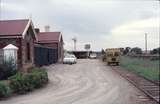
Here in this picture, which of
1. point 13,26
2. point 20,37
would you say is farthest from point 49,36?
point 20,37

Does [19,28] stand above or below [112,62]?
above

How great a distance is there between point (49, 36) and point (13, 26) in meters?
24.8

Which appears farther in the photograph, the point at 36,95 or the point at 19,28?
the point at 19,28

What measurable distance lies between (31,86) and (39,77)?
1.51 meters

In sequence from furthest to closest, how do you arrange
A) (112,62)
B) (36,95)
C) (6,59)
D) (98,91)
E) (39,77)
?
(112,62)
(6,59)
(39,77)
(98,91)
(36,95)

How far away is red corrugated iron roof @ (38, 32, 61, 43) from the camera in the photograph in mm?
54688

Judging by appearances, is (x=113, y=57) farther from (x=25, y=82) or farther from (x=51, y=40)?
(x=25, y=82)

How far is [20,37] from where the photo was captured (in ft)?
96.4

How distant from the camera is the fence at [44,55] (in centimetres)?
3853

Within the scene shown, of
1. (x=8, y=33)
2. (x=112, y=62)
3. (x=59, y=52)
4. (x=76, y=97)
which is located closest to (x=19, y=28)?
(x=8, y=33)

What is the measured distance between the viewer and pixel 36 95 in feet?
57.9

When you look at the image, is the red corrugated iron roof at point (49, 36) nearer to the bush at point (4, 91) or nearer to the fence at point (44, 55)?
the fence at point (44, 55)

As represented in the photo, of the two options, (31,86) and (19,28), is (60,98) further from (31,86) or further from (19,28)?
(19,28)

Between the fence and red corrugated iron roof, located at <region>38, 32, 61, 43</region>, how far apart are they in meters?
2.16
